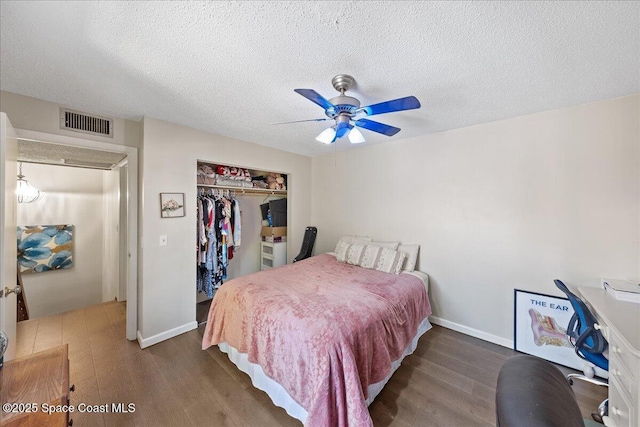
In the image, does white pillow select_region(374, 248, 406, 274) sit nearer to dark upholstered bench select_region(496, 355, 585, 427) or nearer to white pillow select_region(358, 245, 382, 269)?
white pillow select_region(358, 245, 382, 269)

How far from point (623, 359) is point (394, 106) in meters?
1.89

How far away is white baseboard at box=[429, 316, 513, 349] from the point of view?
2.41m

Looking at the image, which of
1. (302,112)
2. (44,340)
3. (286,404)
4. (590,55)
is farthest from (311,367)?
(44,340)

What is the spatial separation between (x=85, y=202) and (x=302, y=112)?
14.0 feet

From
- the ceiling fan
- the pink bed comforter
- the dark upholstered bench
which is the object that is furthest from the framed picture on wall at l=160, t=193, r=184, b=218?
the dark upholstered bench

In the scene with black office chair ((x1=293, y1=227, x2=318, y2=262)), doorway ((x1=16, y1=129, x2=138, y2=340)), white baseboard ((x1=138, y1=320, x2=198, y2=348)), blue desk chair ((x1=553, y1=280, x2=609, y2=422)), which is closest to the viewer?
blue desk chair ((x1=553, y1=280, x2=609, y2=422))

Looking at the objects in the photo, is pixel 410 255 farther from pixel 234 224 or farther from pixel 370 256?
pixel 234 224

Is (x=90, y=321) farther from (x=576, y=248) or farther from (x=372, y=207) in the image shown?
(x=576, y=248)

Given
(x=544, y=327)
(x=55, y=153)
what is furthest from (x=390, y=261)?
(x=55, y=153)

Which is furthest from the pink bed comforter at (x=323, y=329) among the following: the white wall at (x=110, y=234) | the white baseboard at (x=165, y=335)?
→ the white wall at (x=110, y=234)

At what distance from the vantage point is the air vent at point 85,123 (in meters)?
2.09

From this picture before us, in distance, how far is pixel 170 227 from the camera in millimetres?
2557

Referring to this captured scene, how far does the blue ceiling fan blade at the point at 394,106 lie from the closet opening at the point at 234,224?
2203 mm

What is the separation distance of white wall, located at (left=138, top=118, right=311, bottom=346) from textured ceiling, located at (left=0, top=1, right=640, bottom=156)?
44cm
